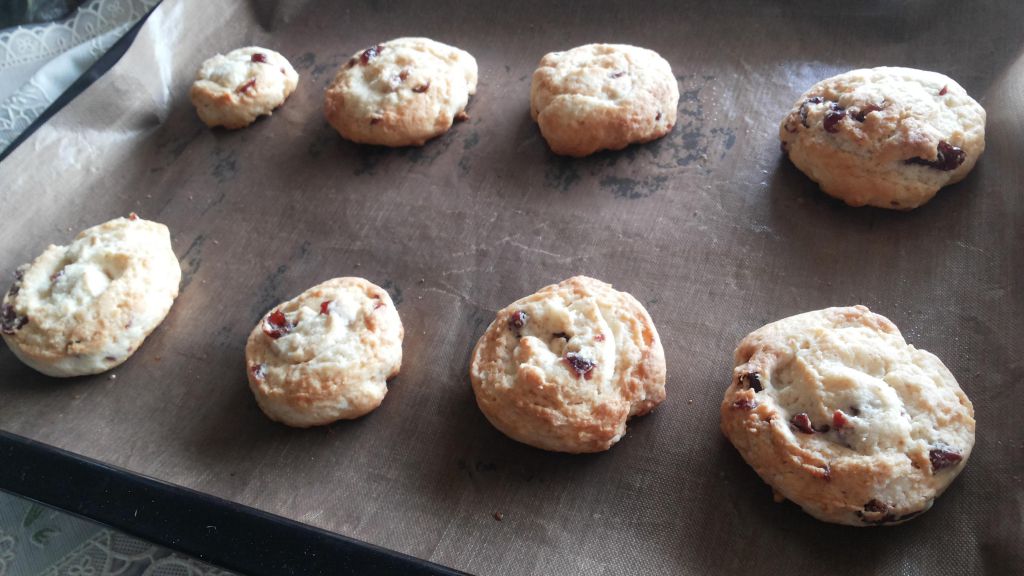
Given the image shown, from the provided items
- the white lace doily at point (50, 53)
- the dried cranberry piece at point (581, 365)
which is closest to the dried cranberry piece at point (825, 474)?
the dried cranberry piece at point (581, 365)

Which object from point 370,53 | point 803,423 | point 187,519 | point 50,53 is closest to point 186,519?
point 187,519

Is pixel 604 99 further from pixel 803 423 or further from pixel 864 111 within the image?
pixel 803 423

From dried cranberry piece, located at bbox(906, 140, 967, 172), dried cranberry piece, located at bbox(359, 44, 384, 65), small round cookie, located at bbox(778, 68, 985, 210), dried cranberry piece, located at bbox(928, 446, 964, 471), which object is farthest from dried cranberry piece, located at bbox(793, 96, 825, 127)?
dried cranberry piece, located at bbox(359, 44, 384, 65)

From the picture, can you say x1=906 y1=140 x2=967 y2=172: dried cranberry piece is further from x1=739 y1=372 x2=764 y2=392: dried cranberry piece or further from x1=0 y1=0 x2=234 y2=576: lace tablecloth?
x1=0 y1=0 x2=234 y2=576: lace tablecloth

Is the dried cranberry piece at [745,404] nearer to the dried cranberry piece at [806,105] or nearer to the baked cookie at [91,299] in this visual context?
the dried cranberry piece at [806,105]

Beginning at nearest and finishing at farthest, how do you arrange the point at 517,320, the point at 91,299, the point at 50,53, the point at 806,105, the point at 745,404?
the point at 745,404 < the point at 517,320 < the point at 91,299 < the point at 806,105 < the point at 50,53

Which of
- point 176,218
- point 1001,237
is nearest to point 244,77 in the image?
point 176,218
